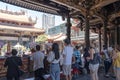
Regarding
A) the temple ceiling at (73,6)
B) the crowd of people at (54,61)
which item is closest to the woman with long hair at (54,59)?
the crowd of people at (54,61)

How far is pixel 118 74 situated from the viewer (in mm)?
7684

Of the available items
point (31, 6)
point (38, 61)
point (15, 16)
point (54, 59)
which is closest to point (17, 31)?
point (15, 16)

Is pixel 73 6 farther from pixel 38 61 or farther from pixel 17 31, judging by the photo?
pixel 17 31

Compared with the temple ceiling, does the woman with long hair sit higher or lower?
lower

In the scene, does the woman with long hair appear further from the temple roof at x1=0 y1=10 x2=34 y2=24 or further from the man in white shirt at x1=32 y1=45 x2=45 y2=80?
the temple roof at x1=0 y1=10 x2=34 y2=24

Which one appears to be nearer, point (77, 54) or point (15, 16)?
point (77, 54)

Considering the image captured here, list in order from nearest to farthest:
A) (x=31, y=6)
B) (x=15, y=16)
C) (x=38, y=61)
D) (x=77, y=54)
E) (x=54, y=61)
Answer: (x=54, y=61), (x=38, y=61), (x=77, y=54), (x=31, y=6), (x=15, y=16)

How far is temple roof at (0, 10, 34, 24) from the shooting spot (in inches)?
1109

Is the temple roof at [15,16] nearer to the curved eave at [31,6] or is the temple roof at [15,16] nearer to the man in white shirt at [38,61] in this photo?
the curved eave at [31,6]

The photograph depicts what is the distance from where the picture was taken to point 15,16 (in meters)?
29.9

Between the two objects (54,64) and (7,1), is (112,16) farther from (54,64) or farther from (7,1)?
(54,64)

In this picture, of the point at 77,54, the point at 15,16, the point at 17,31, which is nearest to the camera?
the point at 77,54

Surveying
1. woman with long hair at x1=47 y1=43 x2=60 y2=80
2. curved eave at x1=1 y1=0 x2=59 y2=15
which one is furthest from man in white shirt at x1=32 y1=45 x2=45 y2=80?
A: curved eave at x1=1 y1=0 x2=59 y2=15

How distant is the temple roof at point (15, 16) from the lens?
28.2 m
